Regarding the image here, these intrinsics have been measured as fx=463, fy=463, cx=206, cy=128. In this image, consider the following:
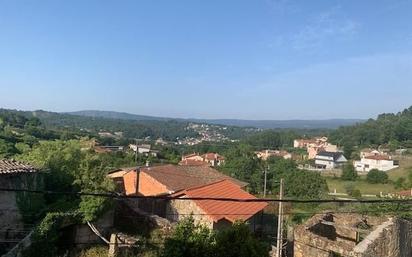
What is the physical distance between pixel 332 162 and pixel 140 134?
7624 cm

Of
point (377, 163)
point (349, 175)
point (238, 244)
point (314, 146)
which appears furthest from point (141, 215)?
point (314, 146)

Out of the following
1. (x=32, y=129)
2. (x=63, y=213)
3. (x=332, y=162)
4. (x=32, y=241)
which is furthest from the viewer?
(x=332, y=162)

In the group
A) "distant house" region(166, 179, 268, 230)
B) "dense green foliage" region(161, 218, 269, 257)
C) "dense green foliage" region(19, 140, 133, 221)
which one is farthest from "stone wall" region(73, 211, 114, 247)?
"dense green foliage" region(161, 218, 269, 257)

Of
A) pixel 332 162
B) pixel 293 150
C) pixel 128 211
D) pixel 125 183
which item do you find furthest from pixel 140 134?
pixel 128 211

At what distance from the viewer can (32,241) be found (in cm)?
1666

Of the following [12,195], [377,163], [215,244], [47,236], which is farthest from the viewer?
[377,163]

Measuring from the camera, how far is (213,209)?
26.8m

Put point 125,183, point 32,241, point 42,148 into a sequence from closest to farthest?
point 32,241 → point 42,148 → point 125,183

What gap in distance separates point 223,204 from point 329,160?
3748 inches

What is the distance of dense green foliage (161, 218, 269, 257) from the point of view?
14.6 meters

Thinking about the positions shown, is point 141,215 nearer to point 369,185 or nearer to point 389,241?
point 389,241

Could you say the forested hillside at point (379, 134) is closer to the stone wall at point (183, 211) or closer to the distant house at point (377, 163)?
the distant house at point (377, 163)

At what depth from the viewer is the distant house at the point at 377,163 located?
326ft

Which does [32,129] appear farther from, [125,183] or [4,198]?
[4,198]
